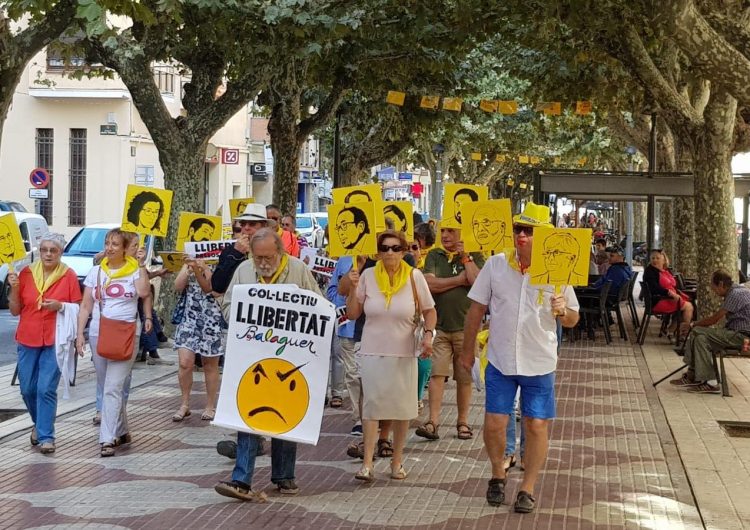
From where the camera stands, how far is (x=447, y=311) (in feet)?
33.8

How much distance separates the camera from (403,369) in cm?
874

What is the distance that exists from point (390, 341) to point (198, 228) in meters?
4.10

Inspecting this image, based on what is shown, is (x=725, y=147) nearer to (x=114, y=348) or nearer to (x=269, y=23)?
(x=269, y=23)

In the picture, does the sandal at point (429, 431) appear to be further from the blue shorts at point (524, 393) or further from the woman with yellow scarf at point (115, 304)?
the blue shorts at point (524, 393)

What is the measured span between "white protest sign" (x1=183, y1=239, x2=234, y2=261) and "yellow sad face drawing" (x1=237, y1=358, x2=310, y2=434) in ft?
8.90

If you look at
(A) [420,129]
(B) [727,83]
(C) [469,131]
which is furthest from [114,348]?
(C) [469,131]

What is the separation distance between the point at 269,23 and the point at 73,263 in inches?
275

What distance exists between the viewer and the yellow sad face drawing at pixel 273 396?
7926 millimetres

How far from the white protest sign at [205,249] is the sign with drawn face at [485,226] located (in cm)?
203

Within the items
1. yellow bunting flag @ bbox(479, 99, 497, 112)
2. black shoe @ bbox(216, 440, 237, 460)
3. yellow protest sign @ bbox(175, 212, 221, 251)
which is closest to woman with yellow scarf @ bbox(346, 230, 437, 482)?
black shoe @ bbox(216, 440, 237, 460)

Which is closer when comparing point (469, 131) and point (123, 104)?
point (123, 104)

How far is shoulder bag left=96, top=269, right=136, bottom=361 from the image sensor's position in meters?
9.70

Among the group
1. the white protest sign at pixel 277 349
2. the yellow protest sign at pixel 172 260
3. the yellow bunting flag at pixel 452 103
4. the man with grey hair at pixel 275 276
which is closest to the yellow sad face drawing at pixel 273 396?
the white protest sign at pixel 277 349

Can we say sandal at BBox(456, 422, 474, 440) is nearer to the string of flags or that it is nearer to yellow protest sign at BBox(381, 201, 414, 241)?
yellow protest sign at BBox(381, 201, 414, 241)
